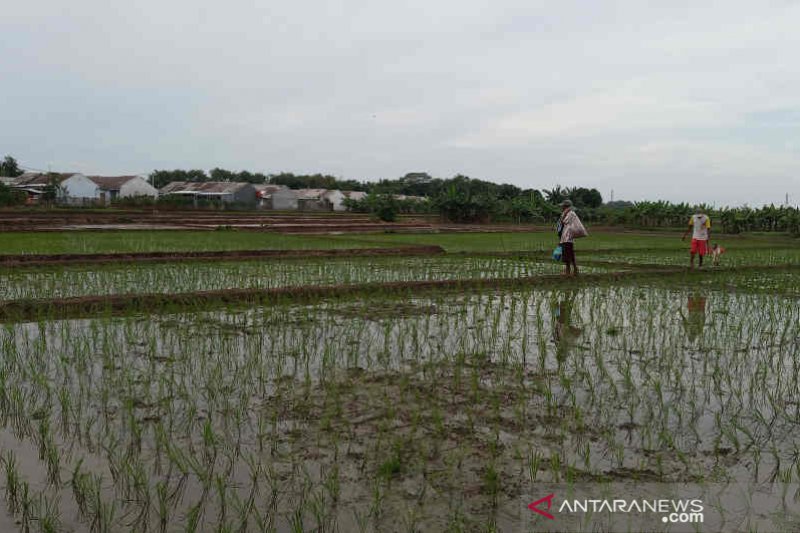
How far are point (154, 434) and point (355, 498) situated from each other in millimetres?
1180

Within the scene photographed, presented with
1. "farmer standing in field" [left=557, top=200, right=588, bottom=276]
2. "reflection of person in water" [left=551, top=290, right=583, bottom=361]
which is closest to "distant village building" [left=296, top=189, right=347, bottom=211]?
"farmer standing in field" [left=557, top=200, right=588, bottom=276]

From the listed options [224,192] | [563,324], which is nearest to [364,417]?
[563,324]

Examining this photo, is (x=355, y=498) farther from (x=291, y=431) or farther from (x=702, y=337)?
(x=702, y=337)

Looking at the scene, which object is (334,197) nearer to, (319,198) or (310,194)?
(319,198)

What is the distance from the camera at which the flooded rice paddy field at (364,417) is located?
2354mm

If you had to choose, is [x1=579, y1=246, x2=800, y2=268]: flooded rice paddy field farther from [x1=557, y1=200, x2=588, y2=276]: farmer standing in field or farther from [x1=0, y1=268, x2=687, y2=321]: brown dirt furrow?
[x1=0, y1=268, x2=687, y2=321]: brown dirt furrow

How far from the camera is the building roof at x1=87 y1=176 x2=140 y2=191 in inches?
1826

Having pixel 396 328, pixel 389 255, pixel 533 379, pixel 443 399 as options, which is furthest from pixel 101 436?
pixel 389 255

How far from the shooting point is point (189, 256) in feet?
38.2

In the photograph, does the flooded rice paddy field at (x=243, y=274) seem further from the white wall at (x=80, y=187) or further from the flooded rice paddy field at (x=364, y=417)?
the white wall at (x=80, y=187)

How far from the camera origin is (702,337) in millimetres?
5438

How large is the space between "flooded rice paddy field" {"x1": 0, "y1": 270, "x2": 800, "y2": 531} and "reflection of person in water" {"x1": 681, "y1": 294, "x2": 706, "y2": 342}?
A: 0.19 feet

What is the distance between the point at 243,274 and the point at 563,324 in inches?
203

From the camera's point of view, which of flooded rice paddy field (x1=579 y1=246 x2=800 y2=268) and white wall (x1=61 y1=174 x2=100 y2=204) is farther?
white wall (x1=61 y1=174 x2=100 y2=204)
